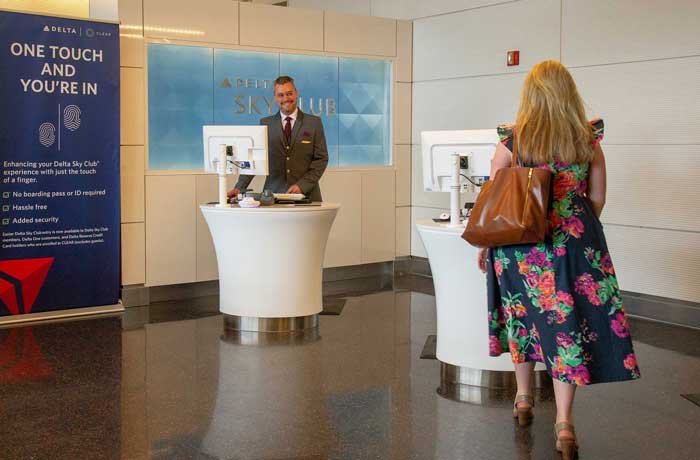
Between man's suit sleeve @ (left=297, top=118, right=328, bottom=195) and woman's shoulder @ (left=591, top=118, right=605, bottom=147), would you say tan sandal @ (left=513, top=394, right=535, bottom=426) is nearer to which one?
woman's shoulder @ (left=591, top=118, right=605, bottom=147)

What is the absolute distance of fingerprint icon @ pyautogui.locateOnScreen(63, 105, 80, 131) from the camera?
7043mm

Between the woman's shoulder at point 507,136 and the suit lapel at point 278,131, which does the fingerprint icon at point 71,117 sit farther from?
the woman's shoulder at point 507,136

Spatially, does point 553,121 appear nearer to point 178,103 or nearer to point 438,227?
point 438,227

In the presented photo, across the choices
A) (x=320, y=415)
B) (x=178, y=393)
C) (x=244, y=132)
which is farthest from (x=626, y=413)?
(x=244, y=132)

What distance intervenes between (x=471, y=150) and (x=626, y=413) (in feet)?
5.88

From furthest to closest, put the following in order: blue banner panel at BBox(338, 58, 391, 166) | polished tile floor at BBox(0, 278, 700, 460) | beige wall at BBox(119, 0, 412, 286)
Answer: blue banner panel at BBox(338, 58, 391, 166) < beige wall at BBox(119, 0, 412, 286) < polished tile floor at BBox(0, 278, 700, 460)

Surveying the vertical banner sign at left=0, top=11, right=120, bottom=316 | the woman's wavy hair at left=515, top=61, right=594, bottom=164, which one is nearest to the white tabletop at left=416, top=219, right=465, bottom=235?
the woman's wavy hair at left=515, top=61, right=594, bottom=164

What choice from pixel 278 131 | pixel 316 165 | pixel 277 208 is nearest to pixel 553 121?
pixel 277 208

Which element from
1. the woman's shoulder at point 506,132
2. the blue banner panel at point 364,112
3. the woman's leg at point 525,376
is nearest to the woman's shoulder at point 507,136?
the woman's shoulder at point 506,132

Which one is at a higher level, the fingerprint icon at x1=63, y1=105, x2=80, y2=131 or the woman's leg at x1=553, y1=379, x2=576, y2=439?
the fingerprint icon at x1=63, y1=105, x2=80, y2=131

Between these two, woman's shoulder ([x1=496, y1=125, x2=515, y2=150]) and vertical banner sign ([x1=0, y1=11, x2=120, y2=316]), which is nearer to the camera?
woman's shoulder ([x1=496, y1=125, x2=515, y2=150])

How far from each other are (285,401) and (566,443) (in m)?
1.62

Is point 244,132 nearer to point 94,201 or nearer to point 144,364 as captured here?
point 94,201

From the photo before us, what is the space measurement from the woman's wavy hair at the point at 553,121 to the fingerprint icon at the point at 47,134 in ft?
14.4
